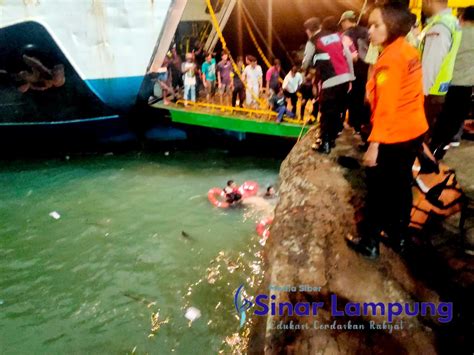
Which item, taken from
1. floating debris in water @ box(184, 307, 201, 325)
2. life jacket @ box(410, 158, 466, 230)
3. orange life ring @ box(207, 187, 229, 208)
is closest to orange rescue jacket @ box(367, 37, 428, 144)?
life jacket @ box(410, 158, 466, 230)

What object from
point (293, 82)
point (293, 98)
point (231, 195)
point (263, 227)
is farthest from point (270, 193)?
point (293, 82)

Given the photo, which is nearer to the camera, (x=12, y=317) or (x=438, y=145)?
(x=438, y=145)

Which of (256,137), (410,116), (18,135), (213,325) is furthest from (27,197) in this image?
(410,116)

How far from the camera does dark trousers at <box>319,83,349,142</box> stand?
496 centimetres

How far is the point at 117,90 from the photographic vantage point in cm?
1149

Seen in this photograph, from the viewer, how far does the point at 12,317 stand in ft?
19.4

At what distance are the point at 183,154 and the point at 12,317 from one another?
26.1 feet

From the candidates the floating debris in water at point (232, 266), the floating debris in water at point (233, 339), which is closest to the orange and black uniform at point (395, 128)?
the floating debris in water at point (233, 339)

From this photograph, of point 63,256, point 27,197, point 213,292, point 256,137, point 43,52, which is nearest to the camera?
point 213,292

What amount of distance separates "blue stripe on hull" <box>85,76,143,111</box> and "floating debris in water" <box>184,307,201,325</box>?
801cm

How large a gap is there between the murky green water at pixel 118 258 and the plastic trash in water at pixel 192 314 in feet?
0.21

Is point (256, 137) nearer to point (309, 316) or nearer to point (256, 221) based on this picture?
point (256, 221)

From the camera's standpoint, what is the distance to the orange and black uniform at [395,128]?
8.41 ft

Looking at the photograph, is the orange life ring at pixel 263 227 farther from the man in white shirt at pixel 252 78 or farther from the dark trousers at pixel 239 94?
the dark trousers at pixel 239 94
